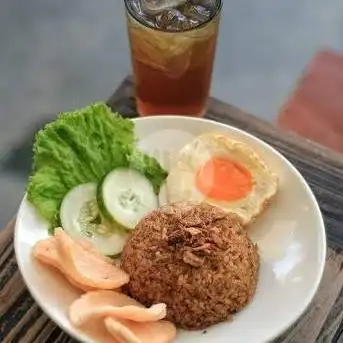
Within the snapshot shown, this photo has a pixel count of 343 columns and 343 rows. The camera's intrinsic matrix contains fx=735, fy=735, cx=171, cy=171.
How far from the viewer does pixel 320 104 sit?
6.31ft

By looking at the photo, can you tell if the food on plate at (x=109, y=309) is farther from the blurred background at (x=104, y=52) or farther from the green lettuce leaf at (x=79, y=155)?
the blurred background at (x=104, y=52)

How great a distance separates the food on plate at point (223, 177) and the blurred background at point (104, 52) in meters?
0.49

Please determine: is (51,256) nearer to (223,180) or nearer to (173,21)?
(223,180)

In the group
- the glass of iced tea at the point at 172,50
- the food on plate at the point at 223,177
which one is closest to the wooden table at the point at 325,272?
the glass of iced tea at the point at 172,50

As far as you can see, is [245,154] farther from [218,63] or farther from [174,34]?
[218,63]

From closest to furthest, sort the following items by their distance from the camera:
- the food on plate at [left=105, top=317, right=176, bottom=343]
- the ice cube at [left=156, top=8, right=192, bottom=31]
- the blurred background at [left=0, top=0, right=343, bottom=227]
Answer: the food on plate at [left=105, top=317, right=176, bottom=343], the ice cube at [left=156, top=8, right=192, bottom=31], the blurred background at [left=0, top=0, right=343, bottom=227]

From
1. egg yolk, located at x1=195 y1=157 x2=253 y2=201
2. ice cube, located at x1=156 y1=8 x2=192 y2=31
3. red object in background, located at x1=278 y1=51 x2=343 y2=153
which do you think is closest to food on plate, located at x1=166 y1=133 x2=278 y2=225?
egg yolk, located at x1=195 y1=157 x2=253 y2=201

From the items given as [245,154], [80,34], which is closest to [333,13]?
[80,34]

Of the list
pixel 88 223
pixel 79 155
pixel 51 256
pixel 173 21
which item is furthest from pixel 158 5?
pixel 51 256

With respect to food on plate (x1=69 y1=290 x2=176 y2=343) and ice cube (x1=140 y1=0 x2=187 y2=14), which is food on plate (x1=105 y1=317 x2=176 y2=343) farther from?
ice cube (x1=140 y1=0 x2=187 y2=14)

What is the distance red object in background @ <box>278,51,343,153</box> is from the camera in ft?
6.07

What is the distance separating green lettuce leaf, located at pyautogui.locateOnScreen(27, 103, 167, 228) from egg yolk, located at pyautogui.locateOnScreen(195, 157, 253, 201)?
0.30ft

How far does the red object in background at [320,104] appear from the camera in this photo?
1852mm

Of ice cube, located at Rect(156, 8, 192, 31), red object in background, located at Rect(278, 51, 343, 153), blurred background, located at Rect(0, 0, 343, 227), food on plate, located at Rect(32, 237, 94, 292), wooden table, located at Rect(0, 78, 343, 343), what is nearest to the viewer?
food on plate, located at Rect(32, 237, 94, 292)
